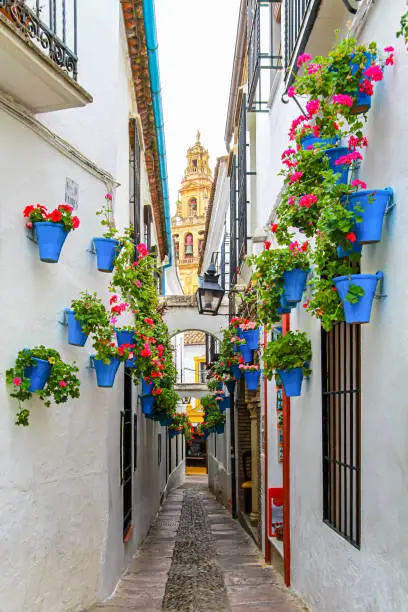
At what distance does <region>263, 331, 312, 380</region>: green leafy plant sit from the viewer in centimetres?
630

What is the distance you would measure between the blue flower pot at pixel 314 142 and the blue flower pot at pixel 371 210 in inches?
25.7

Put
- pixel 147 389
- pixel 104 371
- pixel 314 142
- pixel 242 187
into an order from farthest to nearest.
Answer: pixel 242 187, pixel 147 389, pixel 104 371, pixel 314 142

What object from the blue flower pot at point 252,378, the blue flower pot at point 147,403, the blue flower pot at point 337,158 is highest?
the blue flower pot at point 337,158

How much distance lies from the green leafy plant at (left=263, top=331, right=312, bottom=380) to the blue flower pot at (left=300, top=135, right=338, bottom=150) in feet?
6.71

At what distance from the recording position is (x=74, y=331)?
6109mm

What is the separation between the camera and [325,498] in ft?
19.5

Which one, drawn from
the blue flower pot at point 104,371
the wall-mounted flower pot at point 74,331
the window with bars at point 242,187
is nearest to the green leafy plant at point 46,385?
the wall-mounted flower pot at point 74,331

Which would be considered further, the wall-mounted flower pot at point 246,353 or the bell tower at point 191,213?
the bell tower at point 191,213

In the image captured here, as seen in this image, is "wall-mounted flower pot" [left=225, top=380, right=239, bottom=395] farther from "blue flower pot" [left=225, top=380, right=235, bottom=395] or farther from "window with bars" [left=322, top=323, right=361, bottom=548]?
"window with bars" [left=322, top=323, right=361, bottom=548]

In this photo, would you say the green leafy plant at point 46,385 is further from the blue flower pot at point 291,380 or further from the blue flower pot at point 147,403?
the blue flower pot at point 147,403

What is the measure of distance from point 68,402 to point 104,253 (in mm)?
1402

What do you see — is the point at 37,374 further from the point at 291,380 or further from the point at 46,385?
the point at 291,380

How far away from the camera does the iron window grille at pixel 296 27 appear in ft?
16.9

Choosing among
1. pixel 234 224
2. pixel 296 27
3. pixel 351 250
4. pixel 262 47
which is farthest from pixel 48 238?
pixel 234 224
